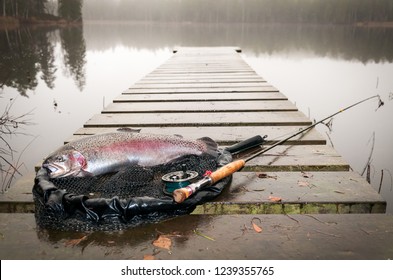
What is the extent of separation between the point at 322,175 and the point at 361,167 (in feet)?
14.2

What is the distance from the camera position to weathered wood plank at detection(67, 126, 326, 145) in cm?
352

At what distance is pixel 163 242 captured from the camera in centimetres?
190

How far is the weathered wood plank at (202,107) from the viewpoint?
4.93 metres

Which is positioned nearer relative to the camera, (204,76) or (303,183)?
(303,183)

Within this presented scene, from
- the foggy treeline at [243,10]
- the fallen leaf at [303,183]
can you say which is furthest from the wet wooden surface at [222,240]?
the foggy treeline at [243,10]

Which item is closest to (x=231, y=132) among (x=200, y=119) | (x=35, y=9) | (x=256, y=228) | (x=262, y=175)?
(x=200, y=119)

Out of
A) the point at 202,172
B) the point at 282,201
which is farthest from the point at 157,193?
the point at 282,201

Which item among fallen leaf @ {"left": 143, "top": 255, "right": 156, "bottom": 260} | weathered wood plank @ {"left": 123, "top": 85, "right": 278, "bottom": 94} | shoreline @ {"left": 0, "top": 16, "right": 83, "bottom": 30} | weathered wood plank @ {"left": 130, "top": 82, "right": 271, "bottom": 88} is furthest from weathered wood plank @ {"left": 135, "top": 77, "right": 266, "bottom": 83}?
shoreline @ {"left": 0, "top": 16, "right": 83, "bottom": 30}

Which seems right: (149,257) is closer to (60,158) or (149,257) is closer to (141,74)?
(60,158)

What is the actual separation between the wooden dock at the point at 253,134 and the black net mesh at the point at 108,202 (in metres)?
0.19

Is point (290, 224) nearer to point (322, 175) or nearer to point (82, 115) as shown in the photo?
point (322, 175)

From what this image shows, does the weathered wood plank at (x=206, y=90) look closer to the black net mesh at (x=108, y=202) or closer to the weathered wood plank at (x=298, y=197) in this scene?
the weathered wood plank at (x=298, y=197)

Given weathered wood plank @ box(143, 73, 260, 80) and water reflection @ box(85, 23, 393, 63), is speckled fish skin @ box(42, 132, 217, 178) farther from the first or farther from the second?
water reflection @ box(85, 23, 393, 63)

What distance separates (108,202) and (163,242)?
370 millimetres
